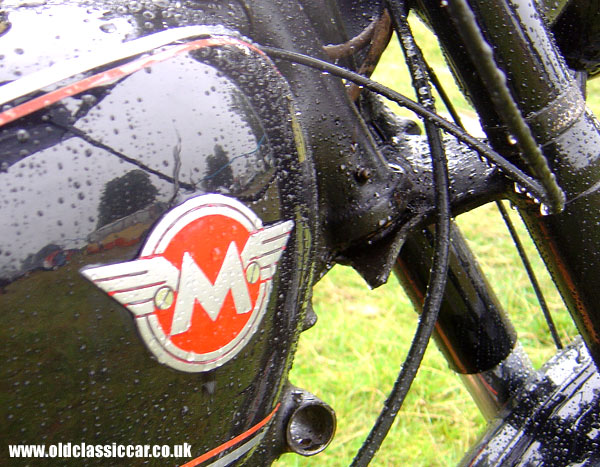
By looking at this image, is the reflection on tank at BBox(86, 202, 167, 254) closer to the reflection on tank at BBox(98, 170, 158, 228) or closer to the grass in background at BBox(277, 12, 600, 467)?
the reflection on tank at BBox(98, 170, 158, 228)

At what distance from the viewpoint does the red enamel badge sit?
604 mm

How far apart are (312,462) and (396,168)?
119 cm

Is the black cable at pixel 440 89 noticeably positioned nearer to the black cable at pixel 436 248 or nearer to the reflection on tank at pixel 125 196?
the black cable at pixel 436 248

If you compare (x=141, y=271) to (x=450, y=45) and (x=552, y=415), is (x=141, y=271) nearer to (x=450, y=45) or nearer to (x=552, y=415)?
(x=450, y=45)

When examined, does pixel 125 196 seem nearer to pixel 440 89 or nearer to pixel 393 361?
pixel 440 89

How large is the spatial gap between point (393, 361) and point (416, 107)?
153 centimetres

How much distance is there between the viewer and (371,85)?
71cm

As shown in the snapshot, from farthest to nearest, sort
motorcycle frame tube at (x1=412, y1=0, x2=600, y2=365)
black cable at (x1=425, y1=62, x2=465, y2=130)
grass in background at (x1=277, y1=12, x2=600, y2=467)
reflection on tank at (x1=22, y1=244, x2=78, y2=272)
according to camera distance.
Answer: grass in background at (x1=277, y1=12, x2=600, y2=467)
black cable at (x1=425, y1=62, x2=465, y2=130)
motorcycle frame tube at (x1=412, y1=0, x2=600, y2=365)
reflection on tank at (x1=22, y1=244, x2=78, y2=272)

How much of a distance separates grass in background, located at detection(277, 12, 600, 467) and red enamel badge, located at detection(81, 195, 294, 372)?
117 cm

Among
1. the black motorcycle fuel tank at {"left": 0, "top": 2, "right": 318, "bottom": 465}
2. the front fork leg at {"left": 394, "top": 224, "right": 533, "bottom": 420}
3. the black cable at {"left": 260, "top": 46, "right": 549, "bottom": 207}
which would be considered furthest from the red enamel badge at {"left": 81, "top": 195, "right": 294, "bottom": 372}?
the front fork leg at {"left": 394, "top": 224, "right": 533, "bottom": 420}

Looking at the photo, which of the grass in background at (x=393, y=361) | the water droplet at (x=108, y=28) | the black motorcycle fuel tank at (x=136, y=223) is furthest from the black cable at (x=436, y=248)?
the grass in background at (x=393, y=361)

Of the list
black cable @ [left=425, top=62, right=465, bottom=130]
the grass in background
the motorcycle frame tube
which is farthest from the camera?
the grass in background

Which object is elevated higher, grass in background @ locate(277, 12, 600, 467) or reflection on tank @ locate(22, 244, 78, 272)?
reflection on tank @ locate(22, 244, 78, 272)

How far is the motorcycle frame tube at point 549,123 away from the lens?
2.23ft
